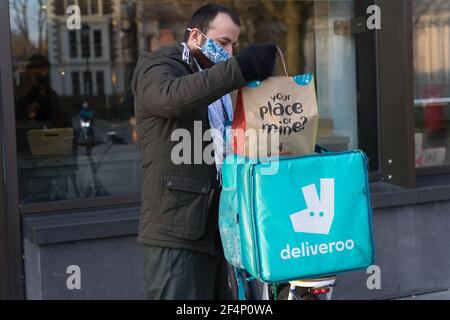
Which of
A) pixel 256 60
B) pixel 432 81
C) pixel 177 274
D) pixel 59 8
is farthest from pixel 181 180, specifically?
pixel 432 81

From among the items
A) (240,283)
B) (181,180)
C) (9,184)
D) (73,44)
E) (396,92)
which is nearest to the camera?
(181,180)

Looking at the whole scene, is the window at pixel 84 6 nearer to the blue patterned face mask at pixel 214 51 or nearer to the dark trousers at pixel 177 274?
the blue patterned face mask at pixel 214 51

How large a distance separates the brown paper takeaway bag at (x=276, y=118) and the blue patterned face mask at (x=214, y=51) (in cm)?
26

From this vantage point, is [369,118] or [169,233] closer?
[169,233]

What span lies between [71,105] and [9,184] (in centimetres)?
205

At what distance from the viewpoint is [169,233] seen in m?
2.77

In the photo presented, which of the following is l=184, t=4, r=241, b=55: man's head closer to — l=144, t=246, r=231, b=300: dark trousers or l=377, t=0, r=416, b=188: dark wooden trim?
l=144, t=246, r=231, b=300: dark trousers

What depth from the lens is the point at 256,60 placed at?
245cm

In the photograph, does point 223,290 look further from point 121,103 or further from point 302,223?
point 121,103

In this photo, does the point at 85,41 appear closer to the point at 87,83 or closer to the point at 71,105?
the point at 87,83

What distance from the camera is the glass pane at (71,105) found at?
486cm

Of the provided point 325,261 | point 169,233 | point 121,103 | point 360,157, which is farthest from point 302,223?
point 121,103

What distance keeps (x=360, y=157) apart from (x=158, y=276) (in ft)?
3.06
